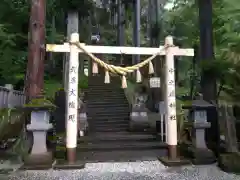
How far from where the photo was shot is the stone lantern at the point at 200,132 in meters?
6.83

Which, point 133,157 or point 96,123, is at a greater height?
point 96,123

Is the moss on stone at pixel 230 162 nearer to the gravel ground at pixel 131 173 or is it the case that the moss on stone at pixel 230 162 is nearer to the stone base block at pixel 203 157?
the gravel ground at pixel 131 173

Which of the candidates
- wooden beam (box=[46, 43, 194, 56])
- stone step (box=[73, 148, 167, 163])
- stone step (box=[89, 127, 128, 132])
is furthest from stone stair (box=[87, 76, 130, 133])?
wooden beam (box=[46, 43, 194, 56])

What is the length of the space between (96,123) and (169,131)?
4684 millimetres

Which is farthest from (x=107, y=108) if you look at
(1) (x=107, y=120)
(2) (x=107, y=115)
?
(1) (x=107, y=120)

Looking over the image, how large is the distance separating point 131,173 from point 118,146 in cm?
220

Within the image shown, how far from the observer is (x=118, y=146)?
8.12 meters

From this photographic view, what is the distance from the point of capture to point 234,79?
7176 mm

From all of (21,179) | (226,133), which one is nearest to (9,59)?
(21,179)

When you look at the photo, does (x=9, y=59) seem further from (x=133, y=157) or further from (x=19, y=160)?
(x=133, y=157)

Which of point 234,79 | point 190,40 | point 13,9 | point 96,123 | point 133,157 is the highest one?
point 13,9

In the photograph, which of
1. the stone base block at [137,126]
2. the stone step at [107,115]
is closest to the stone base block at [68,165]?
the stone base block at [137,126]

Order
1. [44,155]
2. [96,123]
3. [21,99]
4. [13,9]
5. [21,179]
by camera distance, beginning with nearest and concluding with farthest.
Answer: [21,179], [44,155], [96,123], [21,99], [13,9]

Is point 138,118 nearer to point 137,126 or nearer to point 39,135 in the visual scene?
point 137,126
